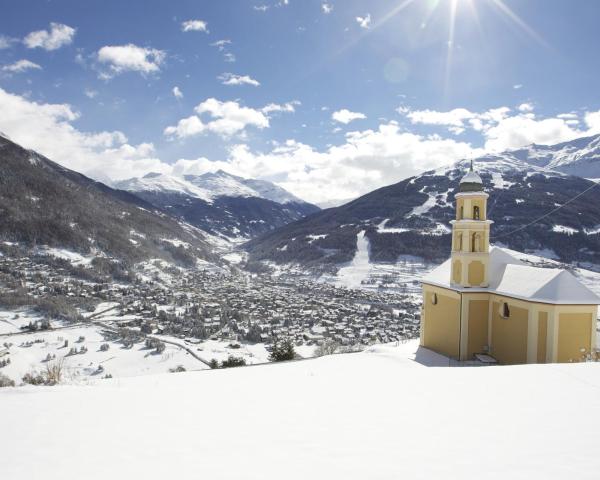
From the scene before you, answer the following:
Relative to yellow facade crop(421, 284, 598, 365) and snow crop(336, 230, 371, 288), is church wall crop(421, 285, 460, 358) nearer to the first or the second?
yellow facade crop(421, 284, 598, 365)

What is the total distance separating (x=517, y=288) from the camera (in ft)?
78.2

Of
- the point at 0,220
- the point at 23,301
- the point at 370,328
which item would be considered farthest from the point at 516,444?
the point at 0,220

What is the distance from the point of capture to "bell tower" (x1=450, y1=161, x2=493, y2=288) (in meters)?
26.7

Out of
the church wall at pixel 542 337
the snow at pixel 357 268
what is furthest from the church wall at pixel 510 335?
the snow at pixel 357 268

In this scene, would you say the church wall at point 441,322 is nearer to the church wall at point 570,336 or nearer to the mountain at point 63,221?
the church wall at point 570,336

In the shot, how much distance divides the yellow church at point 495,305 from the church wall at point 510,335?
Answer: 2.2 inches

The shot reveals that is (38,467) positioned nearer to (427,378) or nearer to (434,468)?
(434,468)

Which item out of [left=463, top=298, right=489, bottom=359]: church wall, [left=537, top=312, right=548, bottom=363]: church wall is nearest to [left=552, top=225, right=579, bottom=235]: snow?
[left=463, top=298, right=489, bottom=359]: church wall

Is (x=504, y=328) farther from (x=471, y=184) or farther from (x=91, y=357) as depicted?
(x=91, y=357)

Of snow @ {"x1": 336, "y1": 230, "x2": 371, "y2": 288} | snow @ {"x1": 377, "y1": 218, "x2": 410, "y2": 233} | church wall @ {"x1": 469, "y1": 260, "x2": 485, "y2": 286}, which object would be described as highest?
snow @ {"x1": 377, "y1": 218, "x2": 410, "y2": 233}

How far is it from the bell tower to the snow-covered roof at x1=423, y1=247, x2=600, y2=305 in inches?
27.0

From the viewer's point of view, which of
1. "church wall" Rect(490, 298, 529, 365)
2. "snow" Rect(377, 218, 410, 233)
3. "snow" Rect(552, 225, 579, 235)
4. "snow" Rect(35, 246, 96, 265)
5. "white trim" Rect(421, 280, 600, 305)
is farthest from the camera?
"snow" Rect(377, 218, 410, 233)

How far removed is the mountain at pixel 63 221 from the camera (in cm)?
13400

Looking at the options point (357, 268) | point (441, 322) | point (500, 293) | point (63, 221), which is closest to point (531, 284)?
point (500, 293)
